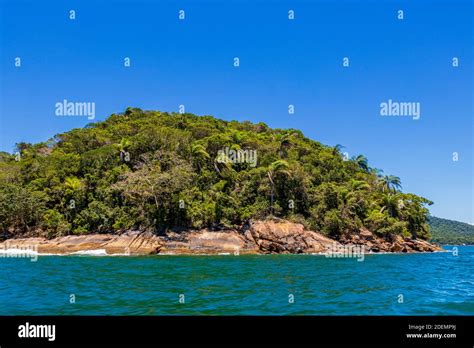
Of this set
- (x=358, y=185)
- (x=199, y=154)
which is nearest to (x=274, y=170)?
(x=199, y=154)

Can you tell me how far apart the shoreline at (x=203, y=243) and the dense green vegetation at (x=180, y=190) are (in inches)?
76.9

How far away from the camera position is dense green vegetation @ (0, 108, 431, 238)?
52.5 metres

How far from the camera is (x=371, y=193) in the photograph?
65.8 meters

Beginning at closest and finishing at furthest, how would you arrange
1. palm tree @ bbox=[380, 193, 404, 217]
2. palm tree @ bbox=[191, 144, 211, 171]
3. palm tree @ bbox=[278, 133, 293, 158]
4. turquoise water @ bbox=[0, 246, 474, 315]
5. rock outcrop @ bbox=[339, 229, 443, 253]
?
turquoise water @ bbox=[0, 246, 474, 315] < rock outcrop @ bbox=[339, 229, 443, 253] < palm tree @ bbox=[191, 144, 211, 171] < palm tree @ bbox=[380, 193, 404, 217] < palm tree @ bbox=[278, 133, 293, 158]

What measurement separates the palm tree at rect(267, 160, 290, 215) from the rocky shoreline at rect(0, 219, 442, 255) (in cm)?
541

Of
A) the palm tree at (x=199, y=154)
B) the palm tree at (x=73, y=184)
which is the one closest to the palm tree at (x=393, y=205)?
the palm tree at (x=199, y=154)

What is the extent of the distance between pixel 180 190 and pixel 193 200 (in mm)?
2685

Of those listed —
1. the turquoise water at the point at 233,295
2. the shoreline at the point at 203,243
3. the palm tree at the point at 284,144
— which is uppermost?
the palm tree at the point at 284,144

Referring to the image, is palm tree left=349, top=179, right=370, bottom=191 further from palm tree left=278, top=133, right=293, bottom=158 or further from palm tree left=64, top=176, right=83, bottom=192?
palm tree left=64, top=176, right=83, bottom=192

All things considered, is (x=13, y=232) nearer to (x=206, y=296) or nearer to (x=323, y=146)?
(x=206, y=296)

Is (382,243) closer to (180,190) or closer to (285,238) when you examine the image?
(285,238)

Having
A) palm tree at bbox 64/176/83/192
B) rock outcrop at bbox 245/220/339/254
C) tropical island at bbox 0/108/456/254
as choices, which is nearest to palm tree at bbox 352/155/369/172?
tropical island at bbox 0/108/456/254

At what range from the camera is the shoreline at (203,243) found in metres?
48.0

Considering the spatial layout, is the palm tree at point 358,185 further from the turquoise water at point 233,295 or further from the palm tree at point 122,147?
the turquoise water at point 233,295
